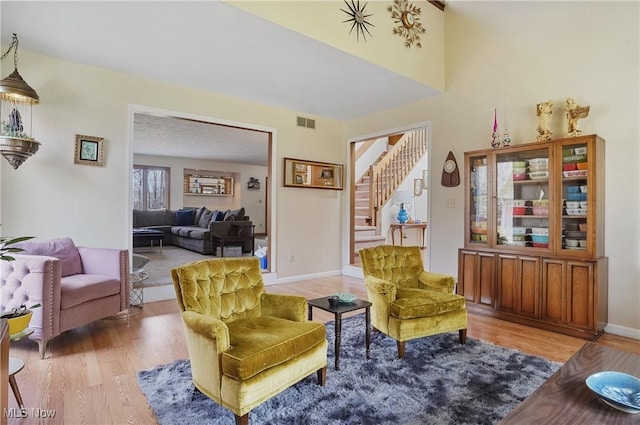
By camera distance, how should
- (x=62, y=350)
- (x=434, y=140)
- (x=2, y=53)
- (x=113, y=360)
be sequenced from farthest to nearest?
(x=434, y=140) → (x=2, y=53) → (x=62, y=350) → (x=113, y=360)

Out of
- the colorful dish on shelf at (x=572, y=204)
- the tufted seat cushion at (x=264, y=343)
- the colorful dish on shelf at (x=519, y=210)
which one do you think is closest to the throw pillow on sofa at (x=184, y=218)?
the tufted seat cushion at (x=264, y=343)

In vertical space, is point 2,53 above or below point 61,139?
above

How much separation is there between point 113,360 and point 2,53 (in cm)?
303

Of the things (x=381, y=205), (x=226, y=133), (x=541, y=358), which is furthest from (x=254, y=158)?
(x=541, y=358)

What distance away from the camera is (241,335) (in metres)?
1.92

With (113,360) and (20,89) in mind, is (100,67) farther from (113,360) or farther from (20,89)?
(113,360)

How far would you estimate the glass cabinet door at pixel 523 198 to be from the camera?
3398mm

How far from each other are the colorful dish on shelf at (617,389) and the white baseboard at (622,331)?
7.00 ft

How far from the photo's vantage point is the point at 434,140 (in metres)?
4.56

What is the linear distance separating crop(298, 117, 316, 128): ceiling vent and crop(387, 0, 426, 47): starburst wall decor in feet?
6.62

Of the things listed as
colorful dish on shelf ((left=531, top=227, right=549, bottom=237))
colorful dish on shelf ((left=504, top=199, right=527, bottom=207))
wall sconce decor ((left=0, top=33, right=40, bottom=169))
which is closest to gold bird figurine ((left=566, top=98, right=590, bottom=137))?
colorful dish on shelf ((left=504, top=199, right=527, bottom=207))

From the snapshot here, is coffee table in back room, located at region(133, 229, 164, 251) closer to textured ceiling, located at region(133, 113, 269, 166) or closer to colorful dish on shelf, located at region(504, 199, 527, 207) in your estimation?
textured ceiling, located at region(133, 113, 269, 166)

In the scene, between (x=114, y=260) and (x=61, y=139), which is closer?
(x=114, y=260)

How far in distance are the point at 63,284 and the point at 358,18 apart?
142 inches
